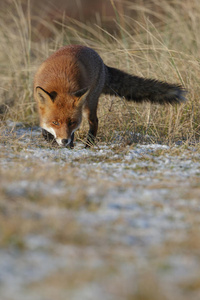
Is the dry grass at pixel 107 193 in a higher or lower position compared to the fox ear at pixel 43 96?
lower

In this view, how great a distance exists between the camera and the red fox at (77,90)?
4.91 metres

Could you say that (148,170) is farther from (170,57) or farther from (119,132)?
(170,57)

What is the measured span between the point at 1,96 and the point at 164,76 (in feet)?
9.25

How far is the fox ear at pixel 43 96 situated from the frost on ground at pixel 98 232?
4.61 feet

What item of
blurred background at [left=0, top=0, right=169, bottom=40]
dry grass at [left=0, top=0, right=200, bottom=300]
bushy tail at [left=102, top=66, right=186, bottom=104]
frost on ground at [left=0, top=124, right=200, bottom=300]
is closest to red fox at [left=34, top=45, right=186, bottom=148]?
bushy tail at [left=102, top=66, right=186, bottom=104]

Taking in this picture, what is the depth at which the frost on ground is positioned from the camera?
157cm

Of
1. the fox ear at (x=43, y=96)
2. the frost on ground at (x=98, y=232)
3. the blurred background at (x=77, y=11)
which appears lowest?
the frost on ground at (x=98, y=232)

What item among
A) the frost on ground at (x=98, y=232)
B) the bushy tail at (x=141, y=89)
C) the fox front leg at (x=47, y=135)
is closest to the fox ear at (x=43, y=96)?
the fox front leg at (x=47, y=135)

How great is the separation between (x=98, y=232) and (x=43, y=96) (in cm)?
306

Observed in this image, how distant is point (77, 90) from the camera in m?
5.14

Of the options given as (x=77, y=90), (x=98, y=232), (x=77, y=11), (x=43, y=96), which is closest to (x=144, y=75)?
(x=77, y=90)

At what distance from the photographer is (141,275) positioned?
1651 millimetres

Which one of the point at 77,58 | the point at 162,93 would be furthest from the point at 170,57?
the point at 77,58

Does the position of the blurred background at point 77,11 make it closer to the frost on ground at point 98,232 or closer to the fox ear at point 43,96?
the fox ear at point 43,96
